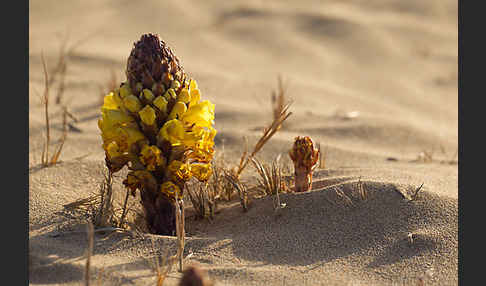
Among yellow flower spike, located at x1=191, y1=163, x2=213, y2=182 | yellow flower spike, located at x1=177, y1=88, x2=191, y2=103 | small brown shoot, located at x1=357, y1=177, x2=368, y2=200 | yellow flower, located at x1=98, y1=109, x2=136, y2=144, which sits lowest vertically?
small brown shoot, located at x1=357, y1=177, x2=368, y2=200

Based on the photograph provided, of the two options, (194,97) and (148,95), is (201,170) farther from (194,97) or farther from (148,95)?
(148,95)

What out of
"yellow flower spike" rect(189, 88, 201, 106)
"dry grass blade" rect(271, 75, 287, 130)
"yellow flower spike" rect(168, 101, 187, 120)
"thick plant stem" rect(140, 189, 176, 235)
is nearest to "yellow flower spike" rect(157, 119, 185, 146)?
"yellow flower spike" rect(168, 101, 187, 120)

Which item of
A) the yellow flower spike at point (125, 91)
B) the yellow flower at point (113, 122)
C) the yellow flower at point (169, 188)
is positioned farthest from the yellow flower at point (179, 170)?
the yellow flower spike at point (125, 91)

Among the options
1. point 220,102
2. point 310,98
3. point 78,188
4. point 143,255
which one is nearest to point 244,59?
point 310,98

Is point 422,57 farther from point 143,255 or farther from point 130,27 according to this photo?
point 143,255

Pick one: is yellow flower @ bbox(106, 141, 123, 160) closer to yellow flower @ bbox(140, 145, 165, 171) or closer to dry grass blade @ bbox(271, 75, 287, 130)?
yellow flower @ bbox(140, 145, 165, 171)

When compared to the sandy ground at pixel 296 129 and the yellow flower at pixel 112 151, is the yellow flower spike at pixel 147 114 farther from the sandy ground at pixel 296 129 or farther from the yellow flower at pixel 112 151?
the sandy ground at pixel 296 129
